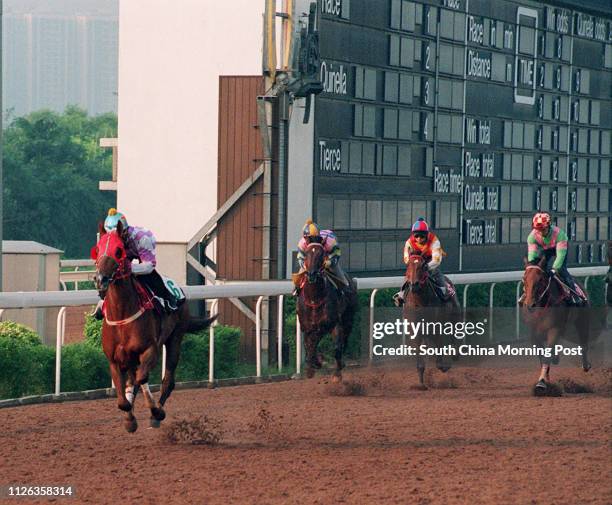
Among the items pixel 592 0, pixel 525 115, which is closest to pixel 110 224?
pixel 525 115

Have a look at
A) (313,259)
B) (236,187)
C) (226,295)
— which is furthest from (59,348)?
(236,187)

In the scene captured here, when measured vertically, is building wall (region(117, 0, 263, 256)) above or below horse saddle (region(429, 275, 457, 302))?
above

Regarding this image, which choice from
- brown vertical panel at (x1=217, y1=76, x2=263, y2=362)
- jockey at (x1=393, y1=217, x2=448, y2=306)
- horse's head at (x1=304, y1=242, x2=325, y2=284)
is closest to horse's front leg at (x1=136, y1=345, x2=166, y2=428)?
horse's head at (x1=304, y1=242, x2=325, y2=284)

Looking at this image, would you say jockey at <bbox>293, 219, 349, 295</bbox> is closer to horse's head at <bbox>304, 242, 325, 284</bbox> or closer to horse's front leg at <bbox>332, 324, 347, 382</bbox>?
horse's head at <bbox>304, 242, 325, 284</bbox>

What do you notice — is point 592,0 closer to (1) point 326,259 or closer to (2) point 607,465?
(1) point 326,259

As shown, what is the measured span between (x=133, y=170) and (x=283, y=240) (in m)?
1.85

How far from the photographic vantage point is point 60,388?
1027 cm

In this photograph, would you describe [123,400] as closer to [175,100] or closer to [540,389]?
[540,389]

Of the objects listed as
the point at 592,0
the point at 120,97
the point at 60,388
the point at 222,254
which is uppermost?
the point at 592,0

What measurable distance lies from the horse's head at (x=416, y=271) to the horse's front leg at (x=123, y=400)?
10.6ft

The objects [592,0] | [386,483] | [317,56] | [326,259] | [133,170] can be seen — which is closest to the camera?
[386,483]

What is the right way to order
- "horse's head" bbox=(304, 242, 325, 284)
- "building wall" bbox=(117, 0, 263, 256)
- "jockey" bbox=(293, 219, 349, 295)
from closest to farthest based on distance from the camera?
"horse's head" bbox=(304, 242, 325, 284)
"jockey" bbox=(293, 219, 349, 295)
"building wall" bbox=(117, 0, 263, 256)

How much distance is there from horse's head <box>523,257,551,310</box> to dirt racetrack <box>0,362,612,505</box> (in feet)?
2.33

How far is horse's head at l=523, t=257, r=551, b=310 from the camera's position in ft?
33.6
